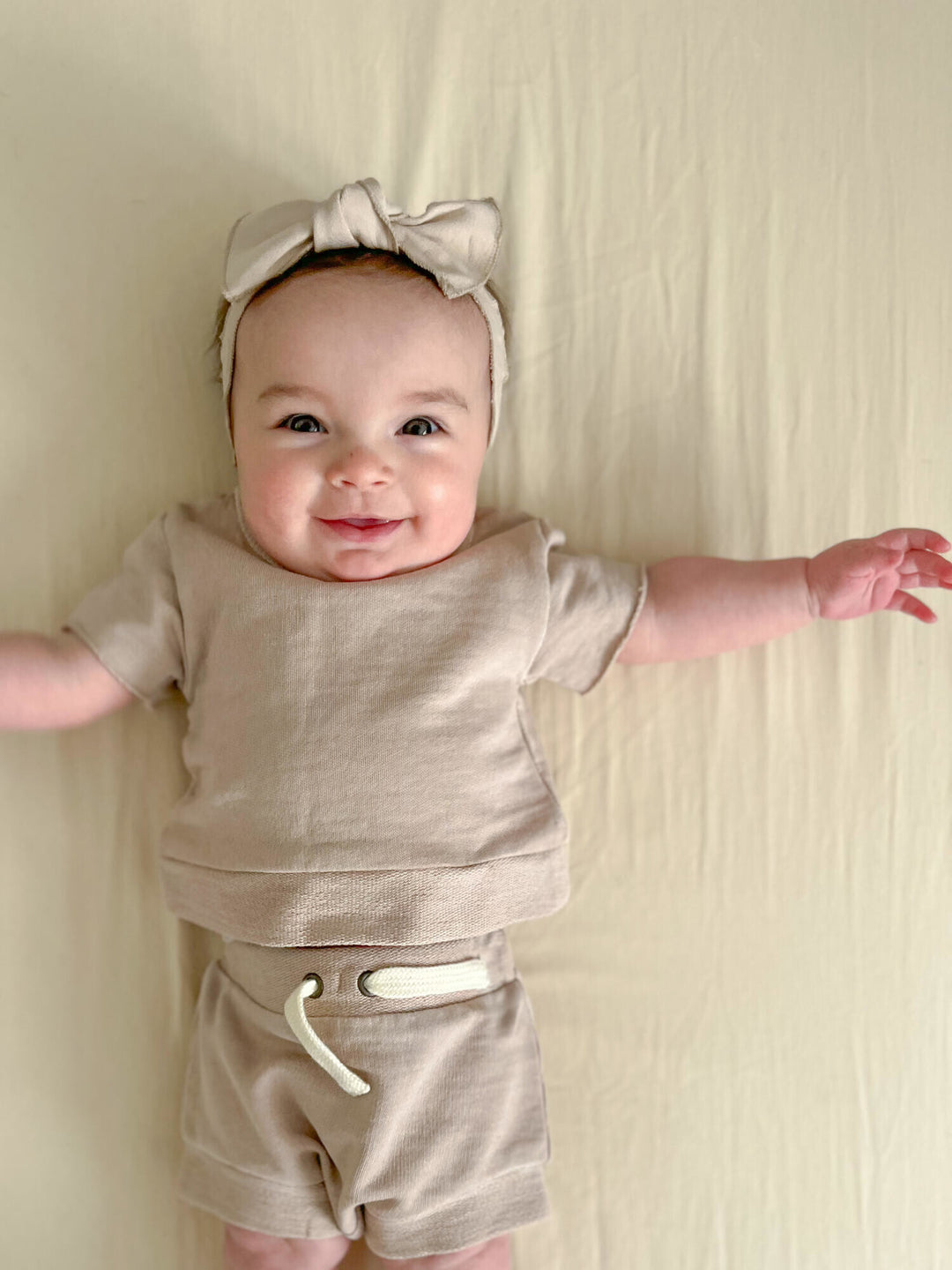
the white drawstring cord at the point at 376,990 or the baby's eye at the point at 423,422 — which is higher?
the baby's eye at the point at 423,422

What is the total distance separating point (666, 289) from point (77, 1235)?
1200 mm

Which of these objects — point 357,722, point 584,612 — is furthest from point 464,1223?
point 584,612

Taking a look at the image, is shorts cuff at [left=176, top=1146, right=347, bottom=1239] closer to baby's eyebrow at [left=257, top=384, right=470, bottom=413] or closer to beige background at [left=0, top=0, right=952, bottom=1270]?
beige background at [left=0, top=0, right=952, bottom=1270]

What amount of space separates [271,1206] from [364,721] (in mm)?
461

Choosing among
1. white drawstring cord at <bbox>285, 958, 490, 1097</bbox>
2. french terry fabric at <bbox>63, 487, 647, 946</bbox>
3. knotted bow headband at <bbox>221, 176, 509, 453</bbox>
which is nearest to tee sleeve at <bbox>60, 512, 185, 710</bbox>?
french terry fabric at <bbox>63, 487, 647, 946</bbox>

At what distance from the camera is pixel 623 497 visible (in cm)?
125

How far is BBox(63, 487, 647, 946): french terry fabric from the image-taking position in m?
1.04

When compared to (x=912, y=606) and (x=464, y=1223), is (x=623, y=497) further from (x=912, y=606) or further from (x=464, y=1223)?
(x=464, y=1223)

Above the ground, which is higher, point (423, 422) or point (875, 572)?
point (423, 422)

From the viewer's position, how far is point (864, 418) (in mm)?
1265

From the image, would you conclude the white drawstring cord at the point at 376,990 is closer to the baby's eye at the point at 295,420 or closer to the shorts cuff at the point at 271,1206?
the shorts cuff at the point at 271,1206

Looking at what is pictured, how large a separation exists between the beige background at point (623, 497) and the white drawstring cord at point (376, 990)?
0.19m

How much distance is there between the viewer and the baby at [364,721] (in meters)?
1.04

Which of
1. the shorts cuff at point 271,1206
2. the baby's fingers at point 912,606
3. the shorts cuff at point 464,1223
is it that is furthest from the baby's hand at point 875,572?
the shorts cuff at point 271,1206
